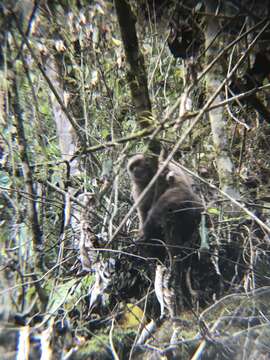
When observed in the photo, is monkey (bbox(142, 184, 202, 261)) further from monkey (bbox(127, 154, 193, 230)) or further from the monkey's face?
the monkey's face

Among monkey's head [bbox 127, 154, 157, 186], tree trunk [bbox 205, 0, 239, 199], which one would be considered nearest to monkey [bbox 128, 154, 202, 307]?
monkey's head [bbox 127, 154, 157, 186]

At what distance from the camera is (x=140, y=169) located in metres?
5.00

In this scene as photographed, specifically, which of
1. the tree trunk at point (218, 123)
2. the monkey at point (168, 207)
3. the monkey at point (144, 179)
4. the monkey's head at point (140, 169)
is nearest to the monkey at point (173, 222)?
the monkey at point (168, 207)

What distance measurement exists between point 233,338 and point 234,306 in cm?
44

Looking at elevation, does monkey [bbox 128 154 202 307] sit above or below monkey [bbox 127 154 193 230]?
below

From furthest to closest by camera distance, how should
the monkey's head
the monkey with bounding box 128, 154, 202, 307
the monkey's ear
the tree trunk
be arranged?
the tree trunk → the monkey's ear → the monkey's head → the monkey with bounding box 128, 154, 202, 307

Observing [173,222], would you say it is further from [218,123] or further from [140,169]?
[218,123]

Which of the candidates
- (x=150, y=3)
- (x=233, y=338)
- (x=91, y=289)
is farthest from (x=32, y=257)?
(x=150, y=3)

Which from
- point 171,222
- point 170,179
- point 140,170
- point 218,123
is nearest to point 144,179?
point 140,170

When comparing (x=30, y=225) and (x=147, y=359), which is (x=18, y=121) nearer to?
(x=30, y=225)

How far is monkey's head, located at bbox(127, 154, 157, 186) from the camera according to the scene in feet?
15.9

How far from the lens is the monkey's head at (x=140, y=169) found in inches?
191

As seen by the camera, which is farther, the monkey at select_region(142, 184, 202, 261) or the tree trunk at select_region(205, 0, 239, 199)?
the tree trunk at select_region(205, 0, 239, 199)

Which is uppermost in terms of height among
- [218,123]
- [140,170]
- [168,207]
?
[218,123]
